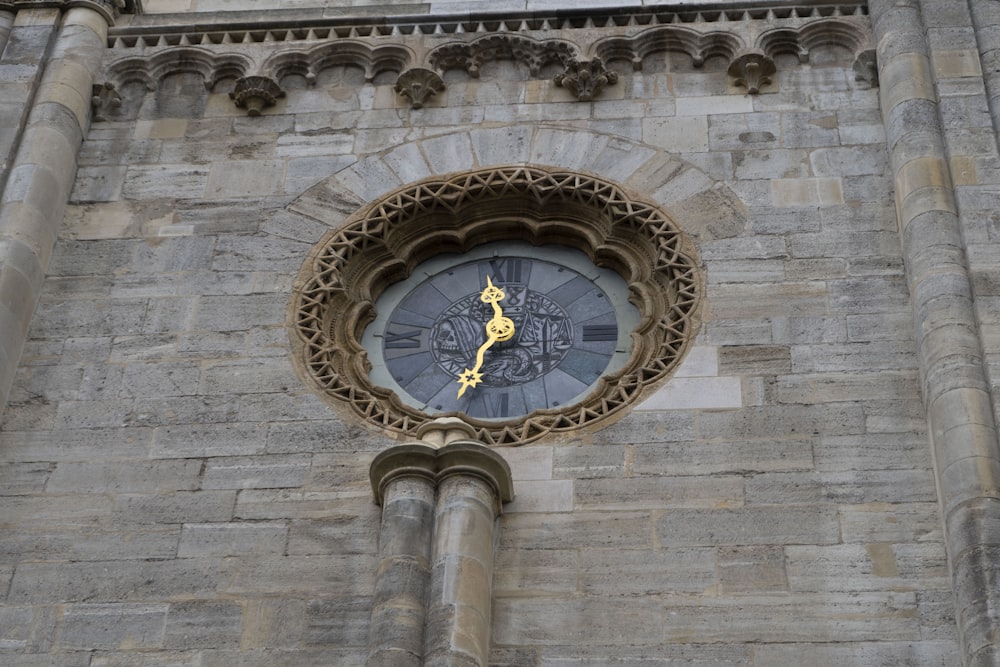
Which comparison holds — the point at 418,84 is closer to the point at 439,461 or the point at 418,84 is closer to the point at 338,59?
the point at 338,59

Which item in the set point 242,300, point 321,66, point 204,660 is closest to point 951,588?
point 204,660

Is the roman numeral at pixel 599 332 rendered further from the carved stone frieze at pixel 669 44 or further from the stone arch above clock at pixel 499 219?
the carved stone frieze at pixel 669 44

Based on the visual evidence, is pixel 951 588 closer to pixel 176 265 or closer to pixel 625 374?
pixel 625 374

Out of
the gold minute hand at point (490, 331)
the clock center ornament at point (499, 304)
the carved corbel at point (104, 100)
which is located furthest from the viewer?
the carved corbel at point (104, 100)

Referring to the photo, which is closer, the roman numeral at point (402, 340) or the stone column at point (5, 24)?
the roman numeral at point (402, 340)

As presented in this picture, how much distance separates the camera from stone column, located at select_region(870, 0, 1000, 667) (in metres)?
13.5

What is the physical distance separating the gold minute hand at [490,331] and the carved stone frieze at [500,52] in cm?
228

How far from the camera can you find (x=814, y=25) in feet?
59.7

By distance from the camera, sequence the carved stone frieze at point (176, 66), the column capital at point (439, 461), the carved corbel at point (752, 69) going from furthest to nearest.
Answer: the carved stone frieze at point (176, 66)
the carved corbel at point (752, 69)
the column capital at point (439, 461)

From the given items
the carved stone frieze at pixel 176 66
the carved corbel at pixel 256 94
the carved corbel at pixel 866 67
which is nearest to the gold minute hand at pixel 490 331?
the carved corbel at pixel 256 94

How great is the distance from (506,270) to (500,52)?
2.33m

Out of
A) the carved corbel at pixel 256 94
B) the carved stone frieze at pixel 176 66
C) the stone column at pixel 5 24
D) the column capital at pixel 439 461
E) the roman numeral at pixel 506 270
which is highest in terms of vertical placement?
the stone column at pixel 5 24

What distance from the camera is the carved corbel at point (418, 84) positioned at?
59.3 feet

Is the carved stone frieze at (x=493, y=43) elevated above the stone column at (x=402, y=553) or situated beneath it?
elevated above
